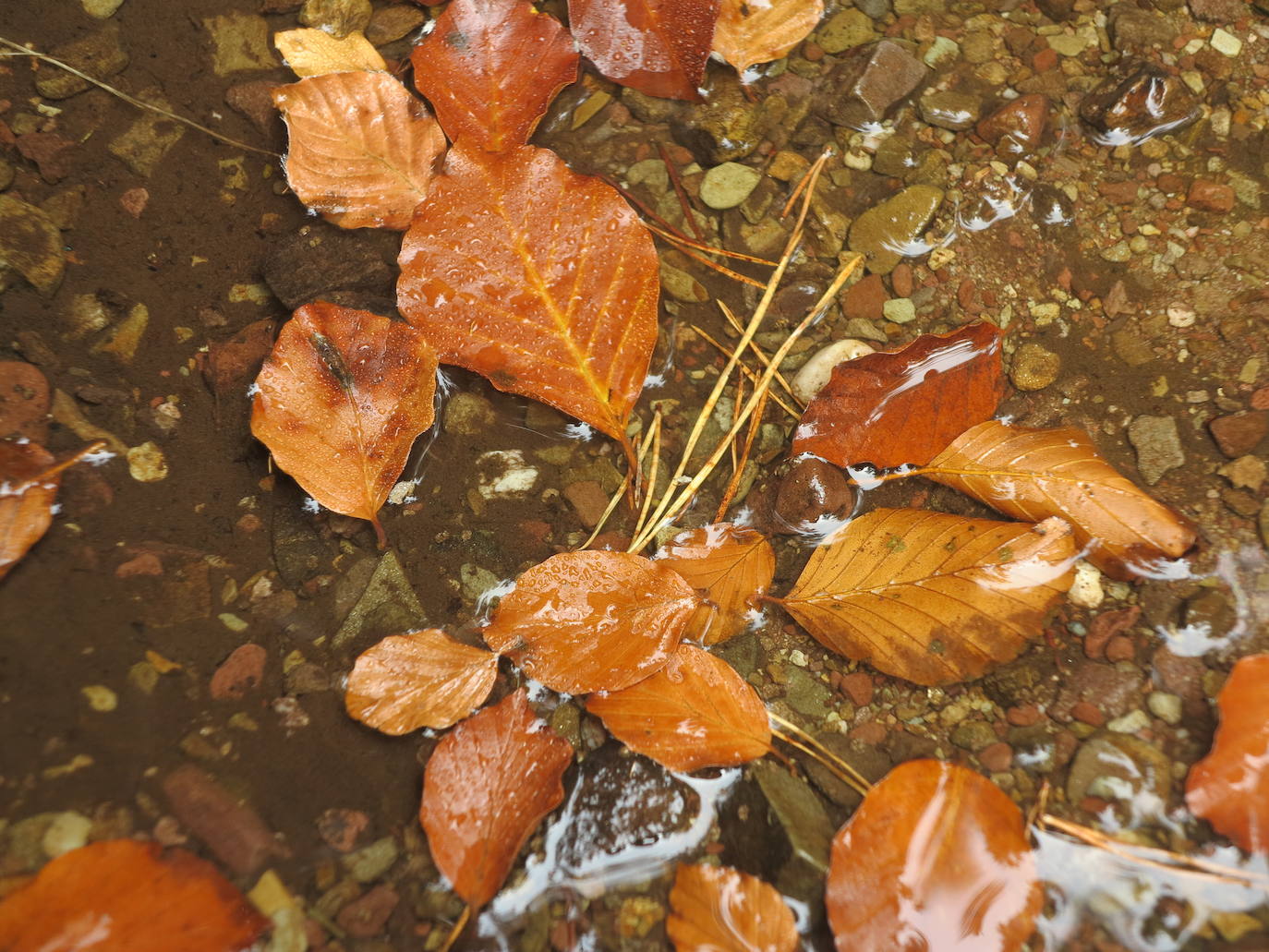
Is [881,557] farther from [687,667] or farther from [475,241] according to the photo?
[475,241]

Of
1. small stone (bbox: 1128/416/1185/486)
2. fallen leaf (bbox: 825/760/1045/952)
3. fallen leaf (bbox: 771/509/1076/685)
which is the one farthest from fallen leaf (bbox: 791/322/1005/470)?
fallen leaf (bbox: 825/760/1045/952)

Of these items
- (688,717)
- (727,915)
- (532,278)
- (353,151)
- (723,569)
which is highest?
(353,151)

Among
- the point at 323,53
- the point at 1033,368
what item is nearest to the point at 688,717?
the point at 1033,368

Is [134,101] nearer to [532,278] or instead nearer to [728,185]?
[532,278]

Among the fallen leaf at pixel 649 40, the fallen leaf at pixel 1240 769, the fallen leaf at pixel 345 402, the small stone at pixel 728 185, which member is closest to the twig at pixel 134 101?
the fallen leaf at pixel 345 402

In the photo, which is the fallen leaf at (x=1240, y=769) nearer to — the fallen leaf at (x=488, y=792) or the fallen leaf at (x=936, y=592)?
the fallen leaf at (x=936, y=592)

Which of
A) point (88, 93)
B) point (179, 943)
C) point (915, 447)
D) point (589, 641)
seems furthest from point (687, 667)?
point (88, 93)
